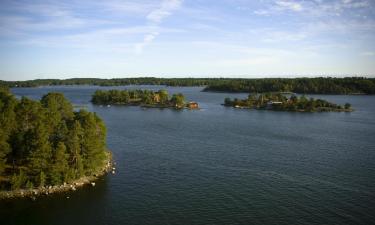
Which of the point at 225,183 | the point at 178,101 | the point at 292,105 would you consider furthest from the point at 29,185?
the point at 292,105

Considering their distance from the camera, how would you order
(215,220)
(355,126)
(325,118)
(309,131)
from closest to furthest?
(215,220) → (309,131) → (355,126) → (325,118)

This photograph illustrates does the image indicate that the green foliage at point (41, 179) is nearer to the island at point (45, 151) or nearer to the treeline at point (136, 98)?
the island at point (45, 151)

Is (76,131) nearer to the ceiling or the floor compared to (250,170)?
nearer to the ceiling

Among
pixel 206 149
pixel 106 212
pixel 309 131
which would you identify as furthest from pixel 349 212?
pixel 309 131

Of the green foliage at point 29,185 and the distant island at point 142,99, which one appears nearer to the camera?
the green foliage at point 29,185

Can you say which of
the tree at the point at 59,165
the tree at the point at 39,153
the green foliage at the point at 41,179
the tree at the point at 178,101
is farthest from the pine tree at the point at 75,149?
the tree at the point at 178,101

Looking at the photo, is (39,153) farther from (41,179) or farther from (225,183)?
(225,183)

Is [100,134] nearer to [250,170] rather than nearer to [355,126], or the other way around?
[250,170]
